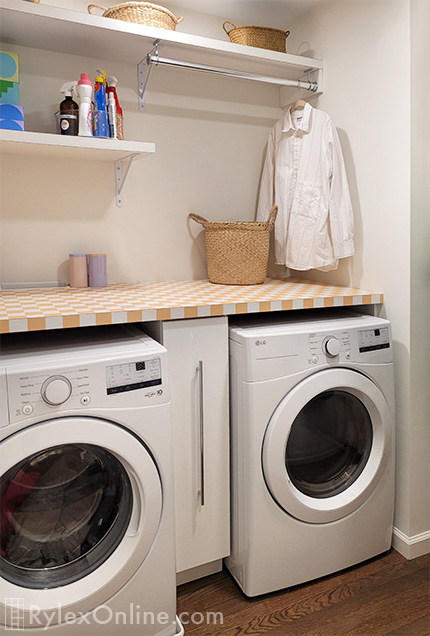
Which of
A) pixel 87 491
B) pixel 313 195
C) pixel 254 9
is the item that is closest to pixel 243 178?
pixel 313 195

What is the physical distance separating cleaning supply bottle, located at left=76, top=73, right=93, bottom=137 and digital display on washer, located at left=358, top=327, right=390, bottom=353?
122 centimetres

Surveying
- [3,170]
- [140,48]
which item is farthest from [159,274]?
[140,48]

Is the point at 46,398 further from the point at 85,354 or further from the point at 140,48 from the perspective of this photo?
the point at 140,48

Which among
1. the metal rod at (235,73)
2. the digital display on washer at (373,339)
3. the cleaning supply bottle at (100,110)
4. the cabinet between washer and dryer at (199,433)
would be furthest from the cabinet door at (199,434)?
the metal rod at (235,73)

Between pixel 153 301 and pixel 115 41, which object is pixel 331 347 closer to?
pixel 153 301

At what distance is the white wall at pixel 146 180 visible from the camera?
79.1 inches

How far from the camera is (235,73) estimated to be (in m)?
2.12

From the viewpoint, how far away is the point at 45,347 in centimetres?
151

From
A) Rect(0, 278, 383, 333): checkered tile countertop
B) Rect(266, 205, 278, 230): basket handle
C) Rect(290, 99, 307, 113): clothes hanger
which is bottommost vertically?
Rect(0, 278, 383, 333): checkered tile countertop

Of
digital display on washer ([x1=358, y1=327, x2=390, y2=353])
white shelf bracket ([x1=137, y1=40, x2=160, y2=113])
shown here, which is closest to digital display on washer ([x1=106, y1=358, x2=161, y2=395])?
digital display on washer ([x1=358, y1=327, x2=390, y2=353])

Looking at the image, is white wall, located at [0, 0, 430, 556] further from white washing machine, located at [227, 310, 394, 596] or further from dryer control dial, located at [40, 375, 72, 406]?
dryer control dial, located at [40, 375, 72, 406]

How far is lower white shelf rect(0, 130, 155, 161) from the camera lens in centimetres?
167

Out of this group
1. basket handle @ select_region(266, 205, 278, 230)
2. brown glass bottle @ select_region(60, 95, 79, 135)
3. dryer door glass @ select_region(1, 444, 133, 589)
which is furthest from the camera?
basket handle @ select_region(266, 205, 278, 230)

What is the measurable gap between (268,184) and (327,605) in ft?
5.73
